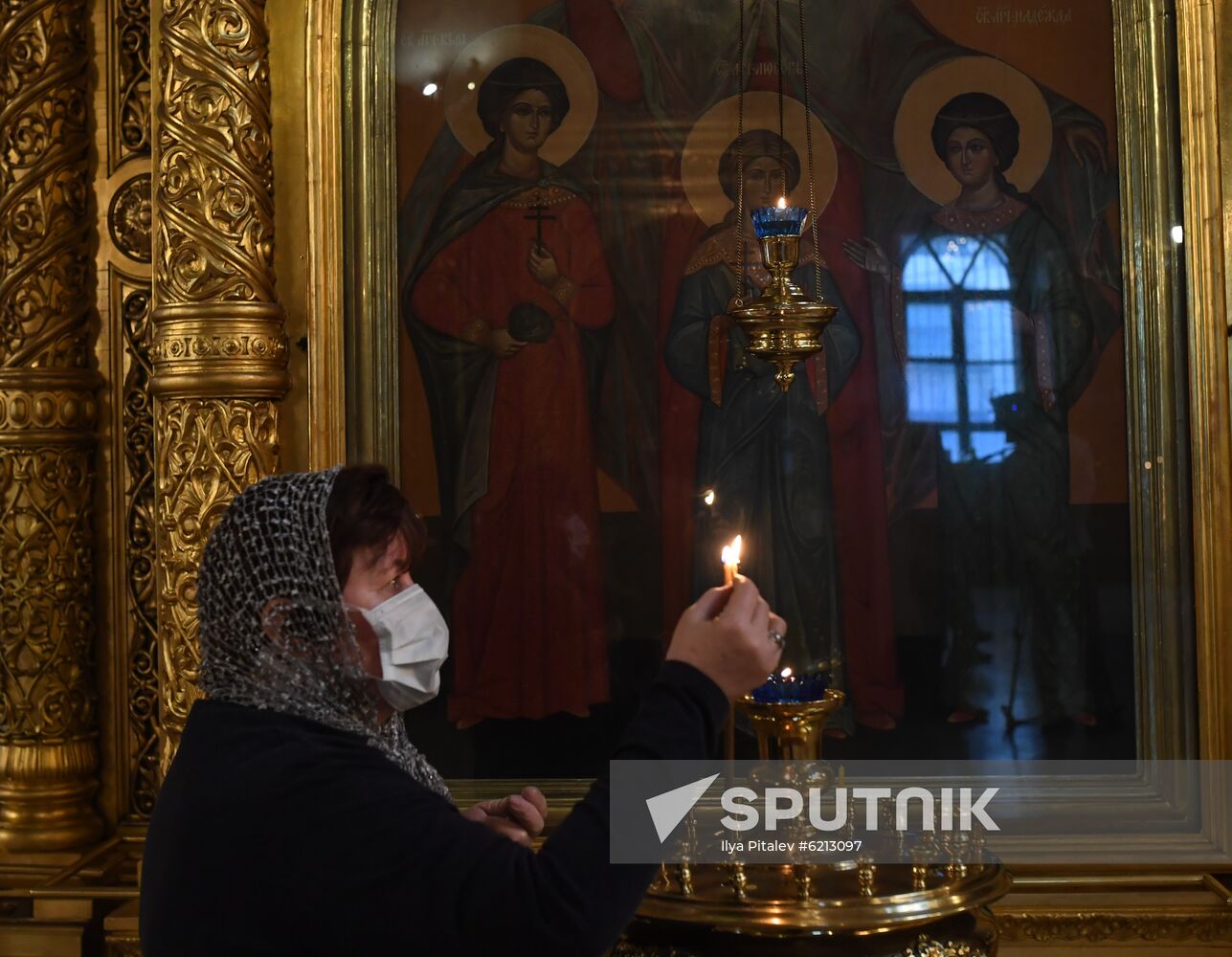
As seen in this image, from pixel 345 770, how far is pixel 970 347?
7.76 feet

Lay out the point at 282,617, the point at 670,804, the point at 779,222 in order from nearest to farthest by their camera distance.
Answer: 1. the point at 282,617
2. the point at 670,804
3. the point at 779,222

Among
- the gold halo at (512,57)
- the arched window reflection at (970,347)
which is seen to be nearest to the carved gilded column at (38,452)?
the gold halo at (512,57)

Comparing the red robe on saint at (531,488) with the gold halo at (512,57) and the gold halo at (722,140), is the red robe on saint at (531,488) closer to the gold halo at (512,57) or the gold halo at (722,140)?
the gold halo at (512,57)

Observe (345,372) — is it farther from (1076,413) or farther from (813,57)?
(1076,413)

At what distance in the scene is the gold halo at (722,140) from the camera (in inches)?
134

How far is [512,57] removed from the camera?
3.43m

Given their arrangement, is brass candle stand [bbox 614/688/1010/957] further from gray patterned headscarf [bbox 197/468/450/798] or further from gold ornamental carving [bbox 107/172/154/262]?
gold ornamental carving [bbox 107/172/154/262]

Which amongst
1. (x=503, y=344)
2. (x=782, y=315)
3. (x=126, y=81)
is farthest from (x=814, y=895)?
(x=126, y=81)

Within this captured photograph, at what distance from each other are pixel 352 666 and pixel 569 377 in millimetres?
1959

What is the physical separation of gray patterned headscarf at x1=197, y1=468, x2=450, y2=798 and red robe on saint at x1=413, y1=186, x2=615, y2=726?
1.86 m

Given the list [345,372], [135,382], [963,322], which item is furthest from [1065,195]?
[135,382]

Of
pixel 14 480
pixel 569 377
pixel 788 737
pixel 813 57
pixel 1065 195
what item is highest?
pixel 813 57

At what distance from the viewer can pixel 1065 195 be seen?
3.35 meters

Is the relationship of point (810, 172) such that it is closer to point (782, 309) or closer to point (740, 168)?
point (740, 168)
